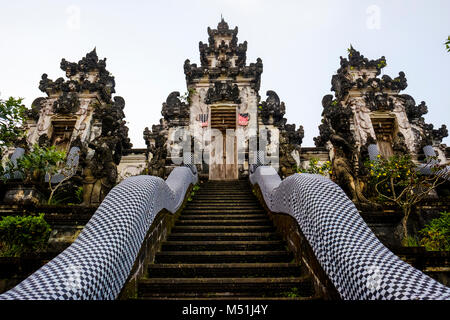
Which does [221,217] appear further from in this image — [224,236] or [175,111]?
[175,111]

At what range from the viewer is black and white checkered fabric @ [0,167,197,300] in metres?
1.38

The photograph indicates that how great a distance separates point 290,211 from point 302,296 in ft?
2.99

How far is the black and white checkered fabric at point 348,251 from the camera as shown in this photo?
140cm

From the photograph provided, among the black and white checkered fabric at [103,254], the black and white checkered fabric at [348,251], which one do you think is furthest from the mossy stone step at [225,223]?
the black and white checkered fabric at [103,254]

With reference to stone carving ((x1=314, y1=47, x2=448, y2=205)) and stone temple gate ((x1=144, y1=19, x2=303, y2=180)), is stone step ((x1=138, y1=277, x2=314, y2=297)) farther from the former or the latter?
stone carving ((x1=314, y1=47, x2=448, y2=205))

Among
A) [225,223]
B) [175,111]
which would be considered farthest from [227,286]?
[175,111]

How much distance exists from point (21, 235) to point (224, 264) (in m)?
3.12

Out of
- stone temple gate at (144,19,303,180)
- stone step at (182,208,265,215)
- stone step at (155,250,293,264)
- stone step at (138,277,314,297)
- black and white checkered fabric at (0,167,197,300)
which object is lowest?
stone step at (138,277,314,297)

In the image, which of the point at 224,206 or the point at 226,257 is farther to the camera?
the point at 224,206

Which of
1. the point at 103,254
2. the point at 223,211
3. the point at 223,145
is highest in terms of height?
the point at 223,145

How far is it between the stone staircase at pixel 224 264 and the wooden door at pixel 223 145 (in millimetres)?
6072

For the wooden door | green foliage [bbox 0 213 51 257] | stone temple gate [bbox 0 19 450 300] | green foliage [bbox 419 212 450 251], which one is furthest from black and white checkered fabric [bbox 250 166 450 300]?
the wooden door

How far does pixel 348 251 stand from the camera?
5.94 ft
